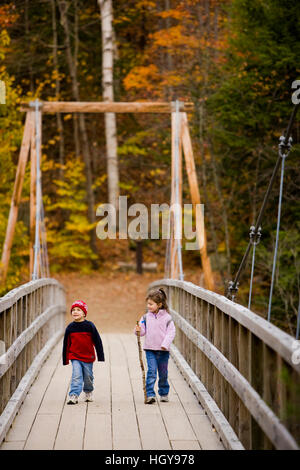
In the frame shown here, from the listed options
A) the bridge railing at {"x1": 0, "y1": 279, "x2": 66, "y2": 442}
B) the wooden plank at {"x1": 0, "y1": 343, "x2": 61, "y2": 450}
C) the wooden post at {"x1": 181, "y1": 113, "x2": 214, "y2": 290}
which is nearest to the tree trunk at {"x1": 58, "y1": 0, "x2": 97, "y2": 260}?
the wooden post at {"x1": 181, "y1": 113, "x2": 214, "y2": 290}

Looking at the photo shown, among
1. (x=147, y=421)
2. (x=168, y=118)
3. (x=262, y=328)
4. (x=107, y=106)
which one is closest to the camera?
(x=262, y=328)

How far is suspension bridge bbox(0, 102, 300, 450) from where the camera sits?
3.75 meters

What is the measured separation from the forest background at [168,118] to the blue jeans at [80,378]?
5.58 m

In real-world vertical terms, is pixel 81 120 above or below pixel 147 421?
above

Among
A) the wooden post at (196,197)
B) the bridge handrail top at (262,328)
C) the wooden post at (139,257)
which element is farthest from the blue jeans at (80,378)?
the wooden post at (139,257)

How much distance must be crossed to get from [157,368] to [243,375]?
1.97 metres

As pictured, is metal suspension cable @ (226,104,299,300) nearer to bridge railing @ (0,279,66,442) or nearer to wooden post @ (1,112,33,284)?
bridge railing @ (0,279,66,442)

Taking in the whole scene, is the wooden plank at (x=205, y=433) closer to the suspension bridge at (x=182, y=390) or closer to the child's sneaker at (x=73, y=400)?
the suspension bridge at (x=182, y=390)

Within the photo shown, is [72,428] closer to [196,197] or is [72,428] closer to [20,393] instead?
[20,393]

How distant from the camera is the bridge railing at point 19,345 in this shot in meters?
5.25

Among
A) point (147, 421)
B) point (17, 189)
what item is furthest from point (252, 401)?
point (17, 189)

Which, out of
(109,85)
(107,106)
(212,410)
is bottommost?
(212,410)

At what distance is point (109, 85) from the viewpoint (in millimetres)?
20453

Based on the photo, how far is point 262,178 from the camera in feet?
45.9
